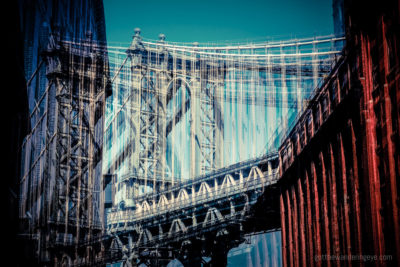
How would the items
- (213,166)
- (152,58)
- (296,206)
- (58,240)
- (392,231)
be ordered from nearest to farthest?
(392,231) → (296,206) → (58,240) → (213,166) → (152,58)

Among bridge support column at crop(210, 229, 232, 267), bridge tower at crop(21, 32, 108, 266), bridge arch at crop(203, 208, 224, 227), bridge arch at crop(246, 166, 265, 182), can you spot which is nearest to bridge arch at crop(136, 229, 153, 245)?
bridge tower at crop(21, 32, 108, 266)

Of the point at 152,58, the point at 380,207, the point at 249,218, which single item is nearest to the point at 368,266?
the point at 380,207

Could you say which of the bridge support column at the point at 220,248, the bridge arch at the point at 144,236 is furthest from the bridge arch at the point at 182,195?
the bridge support column at the point at 220,248

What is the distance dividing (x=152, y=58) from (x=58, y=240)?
764 inches

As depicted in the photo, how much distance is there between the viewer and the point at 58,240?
37312mm

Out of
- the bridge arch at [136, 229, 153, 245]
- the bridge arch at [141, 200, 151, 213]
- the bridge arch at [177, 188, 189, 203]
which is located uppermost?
the bridge arch at [177, 188, 189, 203]

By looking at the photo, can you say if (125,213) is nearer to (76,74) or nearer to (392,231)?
(76,74)

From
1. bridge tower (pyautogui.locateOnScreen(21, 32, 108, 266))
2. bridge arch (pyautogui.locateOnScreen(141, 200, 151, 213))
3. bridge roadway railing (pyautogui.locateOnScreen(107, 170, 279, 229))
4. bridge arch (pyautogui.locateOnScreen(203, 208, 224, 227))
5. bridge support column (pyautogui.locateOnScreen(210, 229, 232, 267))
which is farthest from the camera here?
bridge arch (pyautogui.locateOnScreen(141, 200, 151, 213))

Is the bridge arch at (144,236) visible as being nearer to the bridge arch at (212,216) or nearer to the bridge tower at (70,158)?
the bridge tower at (70,158)

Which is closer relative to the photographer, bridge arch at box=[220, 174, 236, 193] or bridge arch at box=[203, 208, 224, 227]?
bridge arch at box=[203, 208, 224, 227]

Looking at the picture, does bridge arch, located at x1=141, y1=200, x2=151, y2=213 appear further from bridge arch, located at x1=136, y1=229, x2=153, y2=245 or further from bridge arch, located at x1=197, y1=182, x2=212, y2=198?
bridge arch, located at x1=197, y1=182, x2=212, y2=198

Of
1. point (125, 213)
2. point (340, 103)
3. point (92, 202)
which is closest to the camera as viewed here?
point (340, 103)

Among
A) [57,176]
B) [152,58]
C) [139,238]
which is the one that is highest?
[152,58]

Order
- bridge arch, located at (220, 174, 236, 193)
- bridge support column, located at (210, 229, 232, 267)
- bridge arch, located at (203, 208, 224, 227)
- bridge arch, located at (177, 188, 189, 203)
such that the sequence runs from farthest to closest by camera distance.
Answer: bridge arch, located at (177, 188, 189, 203) < bridge arch, located at (220, 174, 236, 193) < bridge arch, located at (203, 208, 224, 227) < bridge support column, located at (210, 229, 232, 267)
